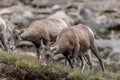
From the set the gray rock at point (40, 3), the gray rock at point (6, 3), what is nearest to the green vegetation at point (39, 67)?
the gray rock at point (6, 3)

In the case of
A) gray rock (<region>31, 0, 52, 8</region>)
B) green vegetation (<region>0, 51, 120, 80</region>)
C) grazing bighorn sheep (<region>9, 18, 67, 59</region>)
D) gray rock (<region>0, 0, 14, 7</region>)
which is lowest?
gray rock (<region>31, 0, 52, 8</region>)

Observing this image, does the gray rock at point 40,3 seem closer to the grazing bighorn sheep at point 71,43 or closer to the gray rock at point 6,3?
the gray rock at point 6,3

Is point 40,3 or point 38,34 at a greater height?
point 38,34

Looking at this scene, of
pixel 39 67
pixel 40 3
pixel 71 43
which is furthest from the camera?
pixel 40 3

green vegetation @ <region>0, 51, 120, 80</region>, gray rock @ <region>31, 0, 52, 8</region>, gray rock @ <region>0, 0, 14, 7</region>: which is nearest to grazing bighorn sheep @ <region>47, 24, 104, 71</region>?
green vegetation @ <region>0, 51, 120, 80</region>

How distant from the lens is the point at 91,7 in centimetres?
5541

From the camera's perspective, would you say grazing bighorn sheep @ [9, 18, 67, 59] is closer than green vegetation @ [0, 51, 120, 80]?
No

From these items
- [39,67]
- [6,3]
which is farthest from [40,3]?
[39,67]

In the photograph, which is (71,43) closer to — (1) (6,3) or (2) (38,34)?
(2) (38,34)

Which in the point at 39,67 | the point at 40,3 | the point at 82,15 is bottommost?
the point at 40,3

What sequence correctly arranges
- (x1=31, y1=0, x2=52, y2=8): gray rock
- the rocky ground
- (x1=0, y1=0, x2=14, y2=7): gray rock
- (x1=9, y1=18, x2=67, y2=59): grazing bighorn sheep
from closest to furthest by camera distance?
(x1=9, y1=18, x2=67, y2=59): grazing bighorn sheep < the rocky ground < (x1=0, y1=0, x2=14, y2=7): gray rock < (x1=31, y1=0, x2=52, y2=8): gray rock

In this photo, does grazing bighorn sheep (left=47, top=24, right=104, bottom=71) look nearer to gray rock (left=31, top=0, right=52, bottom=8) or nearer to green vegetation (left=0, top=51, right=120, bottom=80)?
green vegetation (left=0, top=51, right=120, bottom=80)

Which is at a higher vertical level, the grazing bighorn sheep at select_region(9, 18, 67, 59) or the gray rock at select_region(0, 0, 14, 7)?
the grazing bighorn sheep at select_region(9, 18, 67, 59)

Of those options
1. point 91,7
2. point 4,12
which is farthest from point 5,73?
point 91,7
